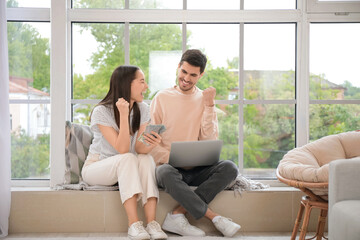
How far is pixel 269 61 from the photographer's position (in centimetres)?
392

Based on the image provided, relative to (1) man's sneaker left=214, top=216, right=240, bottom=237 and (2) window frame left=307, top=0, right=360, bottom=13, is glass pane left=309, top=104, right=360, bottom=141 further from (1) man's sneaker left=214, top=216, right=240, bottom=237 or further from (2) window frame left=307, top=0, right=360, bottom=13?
(1) man's sneaker left=214, top=216, right=240, bottom=237

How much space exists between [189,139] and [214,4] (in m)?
1.16

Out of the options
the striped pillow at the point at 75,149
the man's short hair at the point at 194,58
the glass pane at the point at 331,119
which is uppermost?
the man's short hair at the point at 194,58

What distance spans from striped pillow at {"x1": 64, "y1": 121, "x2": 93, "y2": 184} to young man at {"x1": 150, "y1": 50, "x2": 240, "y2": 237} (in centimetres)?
52

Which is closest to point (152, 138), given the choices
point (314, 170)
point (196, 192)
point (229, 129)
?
point (196, 192)

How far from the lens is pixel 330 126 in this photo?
391cm

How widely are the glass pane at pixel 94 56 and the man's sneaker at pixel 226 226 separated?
4.56 feet

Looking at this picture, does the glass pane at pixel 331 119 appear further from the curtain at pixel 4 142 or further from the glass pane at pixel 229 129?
the curtain at pixel 4 142

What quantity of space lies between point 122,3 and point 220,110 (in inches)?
45.0

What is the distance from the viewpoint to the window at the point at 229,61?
150 inches

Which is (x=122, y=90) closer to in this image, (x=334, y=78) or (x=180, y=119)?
(x=180, y=119)

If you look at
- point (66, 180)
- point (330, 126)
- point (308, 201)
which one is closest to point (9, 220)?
point (66, 180)

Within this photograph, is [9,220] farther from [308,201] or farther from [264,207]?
[308,201]

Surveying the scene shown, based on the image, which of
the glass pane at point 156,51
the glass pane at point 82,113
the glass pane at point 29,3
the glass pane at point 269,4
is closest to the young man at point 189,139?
the glass pane at point 156,51
